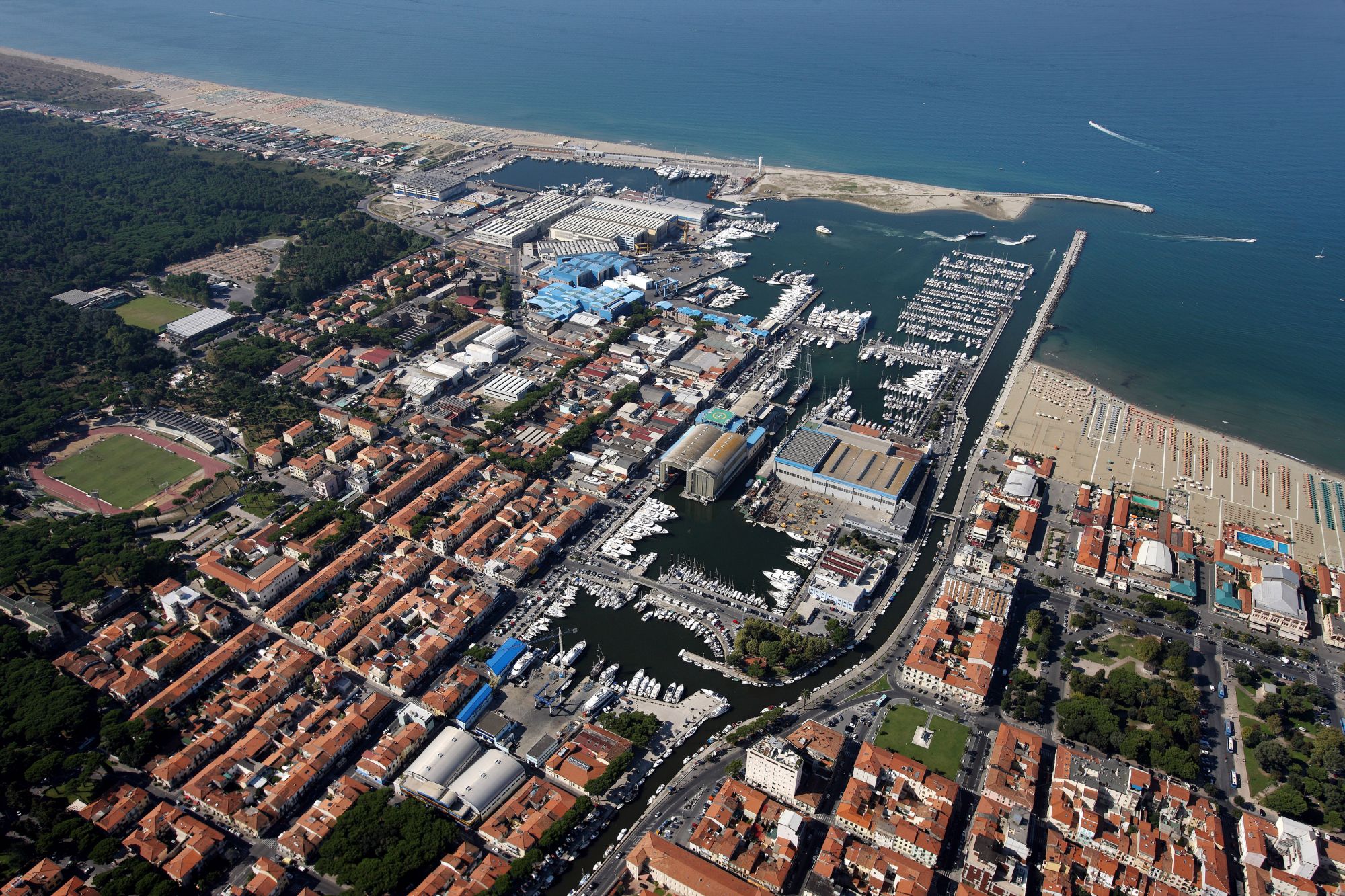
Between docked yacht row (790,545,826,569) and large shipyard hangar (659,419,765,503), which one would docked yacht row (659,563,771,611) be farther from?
large shipyard hangar (659,419,765,503)

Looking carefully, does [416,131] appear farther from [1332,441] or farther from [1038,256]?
[1332,441]

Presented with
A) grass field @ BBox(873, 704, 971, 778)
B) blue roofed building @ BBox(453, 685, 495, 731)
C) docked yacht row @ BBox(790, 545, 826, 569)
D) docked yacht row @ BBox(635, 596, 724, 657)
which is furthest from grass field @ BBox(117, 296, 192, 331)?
grass field @ BBox(873, 704, 971, 778)

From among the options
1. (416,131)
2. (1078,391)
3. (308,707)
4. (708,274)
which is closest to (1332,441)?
(1078,391)

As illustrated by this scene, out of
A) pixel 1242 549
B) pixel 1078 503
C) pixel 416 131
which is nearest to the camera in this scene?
pixel 1242 549

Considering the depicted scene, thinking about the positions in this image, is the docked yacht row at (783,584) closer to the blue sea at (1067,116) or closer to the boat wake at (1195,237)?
the blue sea at (1067,116)

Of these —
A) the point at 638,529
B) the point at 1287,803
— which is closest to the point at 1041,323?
the point at 638,529

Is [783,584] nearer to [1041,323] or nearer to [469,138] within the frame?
[1041,323]
